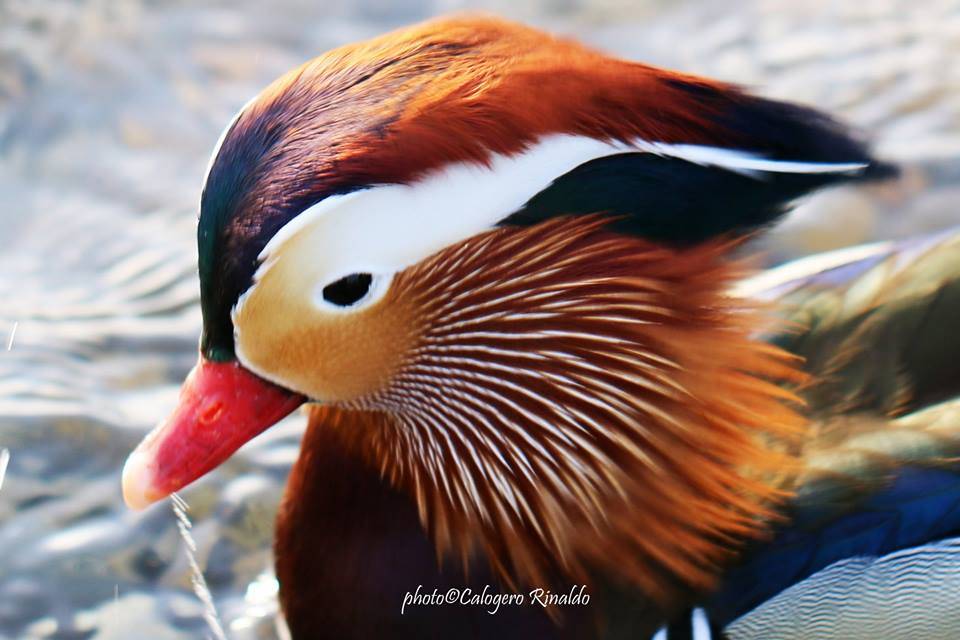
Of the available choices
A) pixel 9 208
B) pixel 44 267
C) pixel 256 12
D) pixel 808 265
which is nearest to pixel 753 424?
pixel 808 265

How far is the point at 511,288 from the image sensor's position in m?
1.63

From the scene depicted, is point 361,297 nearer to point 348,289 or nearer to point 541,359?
point 348,289

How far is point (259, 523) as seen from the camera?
239cm

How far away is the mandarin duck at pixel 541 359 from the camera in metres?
1.49

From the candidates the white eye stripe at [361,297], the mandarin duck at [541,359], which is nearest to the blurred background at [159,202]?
the mandarin duck at [541,359]

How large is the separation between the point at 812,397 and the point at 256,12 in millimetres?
2438

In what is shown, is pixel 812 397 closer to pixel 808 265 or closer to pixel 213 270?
pixel 808 265

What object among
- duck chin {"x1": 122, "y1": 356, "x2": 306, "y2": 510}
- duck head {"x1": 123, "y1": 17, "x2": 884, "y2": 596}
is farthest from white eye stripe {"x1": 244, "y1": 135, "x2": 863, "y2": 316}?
duck chin {"x1": 122, "y1": 356, "x2": 306, "y2": 510}

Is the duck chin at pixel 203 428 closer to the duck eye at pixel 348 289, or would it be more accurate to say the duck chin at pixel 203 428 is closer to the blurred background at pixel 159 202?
the duck eye at pixel 348 289

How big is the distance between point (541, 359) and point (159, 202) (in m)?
1.87

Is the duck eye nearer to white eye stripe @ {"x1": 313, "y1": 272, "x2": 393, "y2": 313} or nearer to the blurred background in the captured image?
white eye stripe @ {"x1": 313, "y1": 272, "x2": 393, "y2": 313}

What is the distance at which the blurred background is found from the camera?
2307mm

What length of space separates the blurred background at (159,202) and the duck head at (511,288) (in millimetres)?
526

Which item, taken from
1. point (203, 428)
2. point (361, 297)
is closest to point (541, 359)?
point (361, 297)
